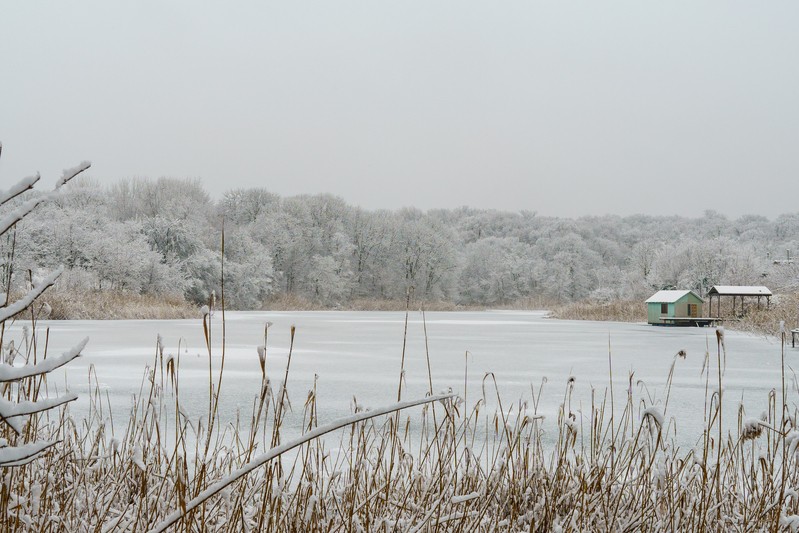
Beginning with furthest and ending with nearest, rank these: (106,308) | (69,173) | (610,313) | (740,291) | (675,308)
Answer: (610,313), (675,308), (740,291), (106,308), (69,173)

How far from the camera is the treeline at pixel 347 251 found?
28.7 metres

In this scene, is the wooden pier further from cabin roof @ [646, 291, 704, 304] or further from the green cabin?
cabin roof @ [646, 291, 704, 304]

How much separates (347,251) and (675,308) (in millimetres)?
28389

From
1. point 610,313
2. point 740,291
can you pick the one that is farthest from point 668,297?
point 610,313

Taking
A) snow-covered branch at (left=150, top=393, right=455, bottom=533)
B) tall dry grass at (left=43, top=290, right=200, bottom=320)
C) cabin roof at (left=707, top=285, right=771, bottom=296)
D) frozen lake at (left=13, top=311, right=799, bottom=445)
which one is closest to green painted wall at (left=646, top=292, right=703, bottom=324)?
cabin roof at (left=707, top=285, right=771, bottom=296)

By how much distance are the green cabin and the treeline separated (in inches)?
129

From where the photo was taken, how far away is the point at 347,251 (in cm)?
4706

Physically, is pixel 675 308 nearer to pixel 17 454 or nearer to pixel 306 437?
pixel 306 437

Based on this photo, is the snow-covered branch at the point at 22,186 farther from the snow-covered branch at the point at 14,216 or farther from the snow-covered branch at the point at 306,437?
the snow-covered branch at the point at 306,437

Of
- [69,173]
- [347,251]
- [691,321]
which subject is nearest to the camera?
[69,173]

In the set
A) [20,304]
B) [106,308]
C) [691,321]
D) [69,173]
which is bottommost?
[691,321]

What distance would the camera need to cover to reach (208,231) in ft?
136

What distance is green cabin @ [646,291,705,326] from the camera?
70.9 ft

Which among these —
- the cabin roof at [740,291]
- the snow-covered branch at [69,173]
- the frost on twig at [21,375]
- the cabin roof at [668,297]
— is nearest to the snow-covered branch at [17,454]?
the frost on twig at [21,375]
